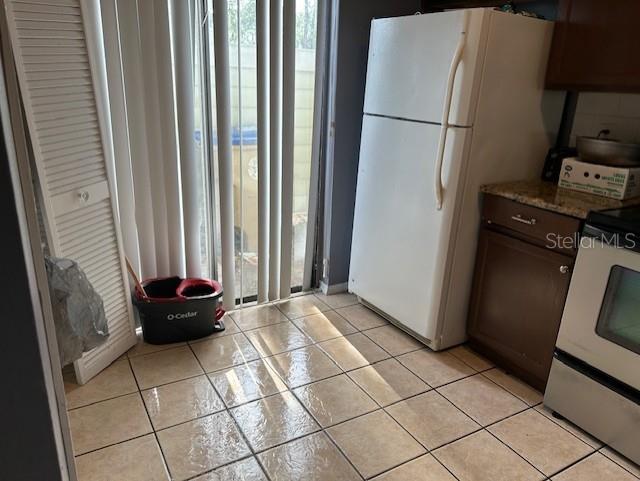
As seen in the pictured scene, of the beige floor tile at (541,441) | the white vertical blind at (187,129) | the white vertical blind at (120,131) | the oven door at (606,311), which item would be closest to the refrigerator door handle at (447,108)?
the oven door at (606,311)

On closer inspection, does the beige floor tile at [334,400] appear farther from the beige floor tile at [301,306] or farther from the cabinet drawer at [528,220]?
the cabinet drawer at [528,220]

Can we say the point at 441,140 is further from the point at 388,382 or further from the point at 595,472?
the point at 595,472

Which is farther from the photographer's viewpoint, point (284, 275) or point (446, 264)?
point (284, 275)

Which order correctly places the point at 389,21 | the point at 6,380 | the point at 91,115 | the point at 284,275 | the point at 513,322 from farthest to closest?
1. the point at 284,275
2. the point at 389,21
3. the point at 513,322
4. the point at 91,115
5. the point at 6,380

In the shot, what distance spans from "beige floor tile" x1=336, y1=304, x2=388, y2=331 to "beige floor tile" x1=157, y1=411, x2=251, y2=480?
1068 millimetres

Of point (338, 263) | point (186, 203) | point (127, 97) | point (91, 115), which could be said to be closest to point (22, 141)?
point (91, 115)

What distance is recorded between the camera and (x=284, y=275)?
9.89 ft

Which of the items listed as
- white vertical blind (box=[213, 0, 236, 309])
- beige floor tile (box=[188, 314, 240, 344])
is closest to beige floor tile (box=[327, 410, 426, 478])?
beige floor tile (box=[188, 314, 240, 344])

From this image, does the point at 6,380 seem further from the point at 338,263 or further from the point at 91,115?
the point at 338,263

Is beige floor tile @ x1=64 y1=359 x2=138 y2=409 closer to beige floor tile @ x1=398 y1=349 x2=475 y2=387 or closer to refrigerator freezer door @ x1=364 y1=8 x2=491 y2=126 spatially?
beige floor tile @ x1=398 y1=349 x2=475 y2=387

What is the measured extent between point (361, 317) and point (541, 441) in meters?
1.23

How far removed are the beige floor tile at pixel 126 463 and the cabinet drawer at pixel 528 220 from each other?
69.3 inches

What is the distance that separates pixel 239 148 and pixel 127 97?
616 mm

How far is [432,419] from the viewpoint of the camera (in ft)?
6.70
